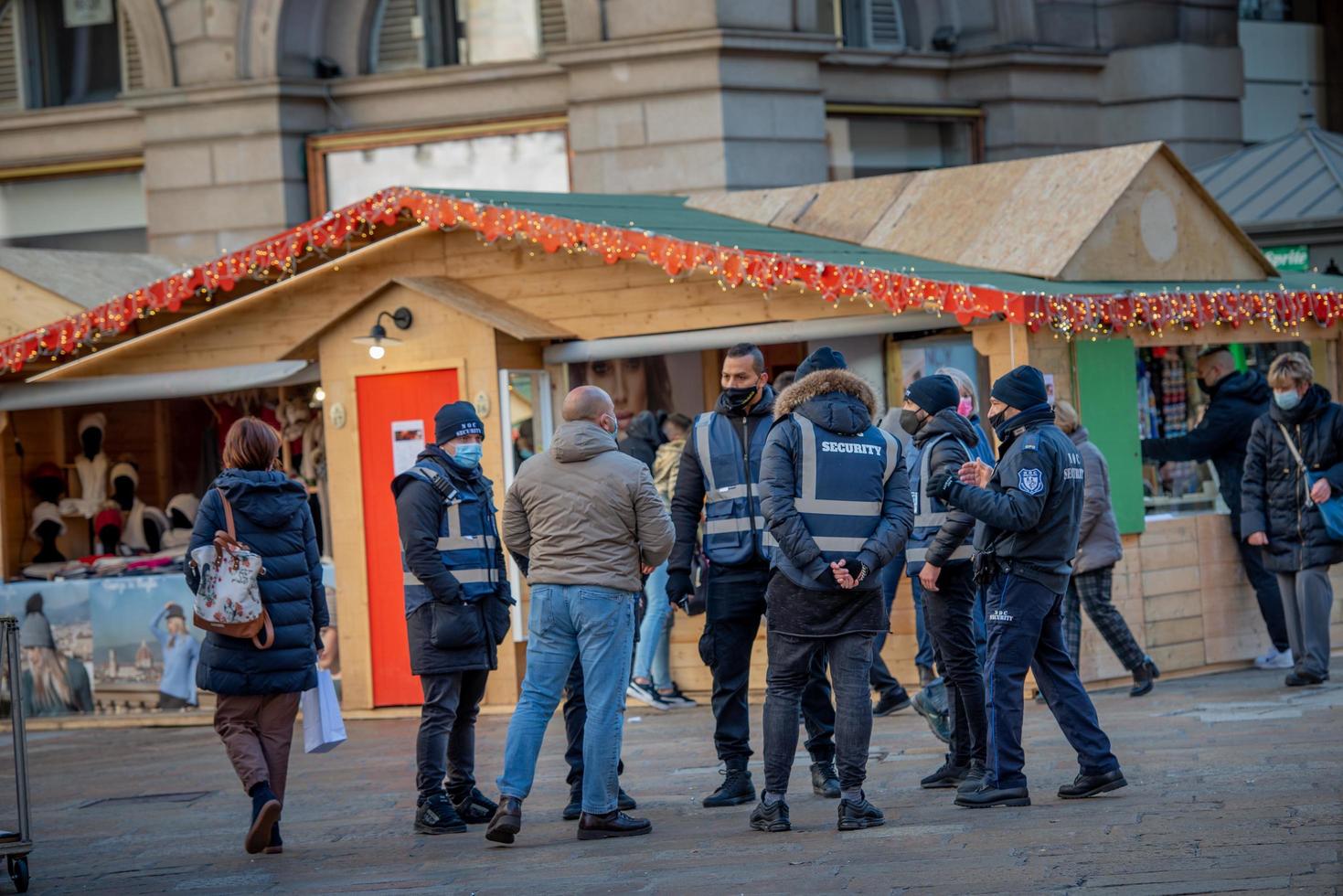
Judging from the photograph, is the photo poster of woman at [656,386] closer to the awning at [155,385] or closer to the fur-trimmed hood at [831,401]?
the awning at [155,385]

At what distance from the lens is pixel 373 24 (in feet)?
71.3

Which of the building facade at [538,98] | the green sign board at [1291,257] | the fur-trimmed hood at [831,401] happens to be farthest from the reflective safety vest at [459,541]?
the building facade at [538,98]

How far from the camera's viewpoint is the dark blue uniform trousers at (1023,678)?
840 cm

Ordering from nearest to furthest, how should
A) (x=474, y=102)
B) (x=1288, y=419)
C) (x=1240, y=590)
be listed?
(x=1288, y=419) < (x=1240, y=590) < (x=474, y=102)

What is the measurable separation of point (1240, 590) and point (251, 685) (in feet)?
22.5

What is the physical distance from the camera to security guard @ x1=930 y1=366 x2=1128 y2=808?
8.38 metres

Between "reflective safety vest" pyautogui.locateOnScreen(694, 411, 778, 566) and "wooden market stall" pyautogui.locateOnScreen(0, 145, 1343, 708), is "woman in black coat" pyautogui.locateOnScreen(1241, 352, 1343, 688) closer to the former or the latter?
"wooden market stall" pyautogui.locateOnScreen(0, 145, 1343, 708)

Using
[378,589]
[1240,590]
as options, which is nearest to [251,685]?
[378,589]

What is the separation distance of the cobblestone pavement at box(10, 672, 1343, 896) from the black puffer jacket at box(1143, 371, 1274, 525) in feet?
5.17

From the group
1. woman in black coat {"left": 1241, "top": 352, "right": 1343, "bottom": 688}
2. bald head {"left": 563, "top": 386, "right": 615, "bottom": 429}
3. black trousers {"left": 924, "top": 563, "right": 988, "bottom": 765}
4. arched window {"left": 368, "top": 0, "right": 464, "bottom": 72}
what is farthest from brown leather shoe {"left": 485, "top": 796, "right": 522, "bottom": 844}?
arched window {"left": 368, "top": 0, "right": 464, "bottom": 72}

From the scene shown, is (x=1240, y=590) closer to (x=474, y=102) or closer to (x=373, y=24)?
(x=474, y=102)

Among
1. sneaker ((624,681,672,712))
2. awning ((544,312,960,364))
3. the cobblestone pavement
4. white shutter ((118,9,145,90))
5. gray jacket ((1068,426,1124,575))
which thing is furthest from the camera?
white shutter ((118,9,145,90))

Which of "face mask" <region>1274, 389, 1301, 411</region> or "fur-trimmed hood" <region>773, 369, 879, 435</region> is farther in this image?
"face mask" <region>1274, 389, 1301, 411</region>

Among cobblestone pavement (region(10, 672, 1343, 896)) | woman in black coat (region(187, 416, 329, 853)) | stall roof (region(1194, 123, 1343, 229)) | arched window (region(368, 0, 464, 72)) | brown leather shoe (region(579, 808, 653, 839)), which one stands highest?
arched window (region(368, 0, 464, 72))
